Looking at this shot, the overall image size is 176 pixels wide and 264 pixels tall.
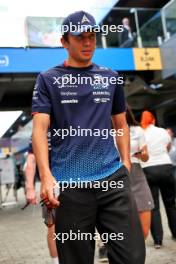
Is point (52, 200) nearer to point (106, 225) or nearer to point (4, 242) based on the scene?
point (106, 225)

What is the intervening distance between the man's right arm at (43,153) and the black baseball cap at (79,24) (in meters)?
0.45

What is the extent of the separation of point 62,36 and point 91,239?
1035 millimetres

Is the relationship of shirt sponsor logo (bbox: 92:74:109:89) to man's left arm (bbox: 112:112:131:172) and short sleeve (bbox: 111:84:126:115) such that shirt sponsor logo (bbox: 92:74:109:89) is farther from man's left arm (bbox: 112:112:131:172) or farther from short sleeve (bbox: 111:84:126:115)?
man's left arm (bbox: 112:112:131:172)

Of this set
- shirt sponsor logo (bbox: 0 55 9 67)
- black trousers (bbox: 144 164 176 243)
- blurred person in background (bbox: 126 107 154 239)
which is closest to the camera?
blurred person in background (bbox: 126 107 154 239)

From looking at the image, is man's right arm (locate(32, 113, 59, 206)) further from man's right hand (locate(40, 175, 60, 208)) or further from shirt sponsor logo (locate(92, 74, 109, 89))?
shirt sponsor logo (locate(92, 74, 109, 89))

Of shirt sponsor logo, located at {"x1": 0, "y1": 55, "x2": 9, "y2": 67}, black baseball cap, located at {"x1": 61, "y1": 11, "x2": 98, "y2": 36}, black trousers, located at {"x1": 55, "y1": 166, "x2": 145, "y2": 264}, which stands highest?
shirt sponsor logo, located at {"x1": 0, "y1": 55, "x2": 9, "y2": 67}

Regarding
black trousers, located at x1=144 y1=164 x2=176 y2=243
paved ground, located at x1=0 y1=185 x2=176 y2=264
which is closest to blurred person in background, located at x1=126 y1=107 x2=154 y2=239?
paved ground, located at x1=0 y1=185 x2=176 y2=264

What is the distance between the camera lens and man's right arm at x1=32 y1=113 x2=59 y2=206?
87.0 inches

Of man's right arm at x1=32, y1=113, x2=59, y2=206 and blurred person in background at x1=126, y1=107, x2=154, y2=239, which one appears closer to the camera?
man's right arm at x1=32, y1=113, x2=59, y2=206

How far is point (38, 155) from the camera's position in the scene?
2.32 meters

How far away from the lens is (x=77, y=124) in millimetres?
2398

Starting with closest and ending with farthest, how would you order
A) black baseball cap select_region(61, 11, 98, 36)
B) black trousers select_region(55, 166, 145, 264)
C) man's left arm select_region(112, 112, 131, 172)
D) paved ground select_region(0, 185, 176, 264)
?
1. black trousers select_region(55, 166, 145, 264)
2. black baseball cap select_region(61, 11, 98, 36)
3. man's left arm select_region(112, 112, 131, 172)
4. paved ground select_region(0, 185, 176, 264)

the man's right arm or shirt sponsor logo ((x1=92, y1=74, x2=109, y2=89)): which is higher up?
shirt sponsor logo ((x1=92, y1=74, x2=109, y2=89))

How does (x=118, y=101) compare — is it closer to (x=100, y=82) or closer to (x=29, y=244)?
(x=100, y=82)
